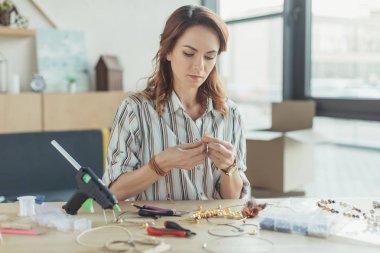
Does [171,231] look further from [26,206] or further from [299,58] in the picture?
[299,58]

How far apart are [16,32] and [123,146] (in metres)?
1.82

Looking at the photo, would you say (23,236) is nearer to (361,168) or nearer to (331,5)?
(361,168)

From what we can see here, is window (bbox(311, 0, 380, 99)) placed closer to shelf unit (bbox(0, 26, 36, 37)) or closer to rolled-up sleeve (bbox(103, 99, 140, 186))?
rolled-up sleeve (bbox(103, 99, 140, 186))

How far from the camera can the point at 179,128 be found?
6.01ft

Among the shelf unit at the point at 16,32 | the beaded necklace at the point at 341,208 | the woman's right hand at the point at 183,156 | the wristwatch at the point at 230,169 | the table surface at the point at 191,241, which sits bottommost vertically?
the table surface at the point at 191,241

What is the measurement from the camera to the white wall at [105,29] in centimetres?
329

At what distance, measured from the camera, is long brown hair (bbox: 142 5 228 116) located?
175 cm

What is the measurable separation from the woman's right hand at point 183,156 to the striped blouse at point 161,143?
0.17 metres

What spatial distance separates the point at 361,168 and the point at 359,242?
1.83m

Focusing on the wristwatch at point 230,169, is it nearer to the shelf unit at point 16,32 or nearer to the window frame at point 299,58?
the window frame at point 299,58

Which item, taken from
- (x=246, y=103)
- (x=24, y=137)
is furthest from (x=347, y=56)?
(x=24, y=137)

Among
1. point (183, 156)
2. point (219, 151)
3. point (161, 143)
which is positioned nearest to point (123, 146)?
point (161, 143)

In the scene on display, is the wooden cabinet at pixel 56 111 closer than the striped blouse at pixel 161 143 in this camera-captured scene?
No

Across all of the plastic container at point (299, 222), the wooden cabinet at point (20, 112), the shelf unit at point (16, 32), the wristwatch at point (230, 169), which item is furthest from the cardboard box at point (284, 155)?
the shelf unit at point (16, 32)
